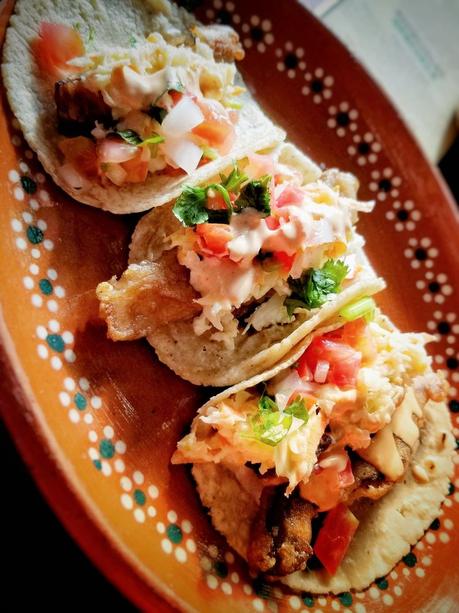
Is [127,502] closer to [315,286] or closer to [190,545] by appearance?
[190,545]

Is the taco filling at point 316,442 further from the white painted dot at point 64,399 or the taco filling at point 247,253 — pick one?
the white painted dot at point 64,399

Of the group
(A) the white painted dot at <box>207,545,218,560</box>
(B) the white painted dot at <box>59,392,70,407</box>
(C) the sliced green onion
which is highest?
(B) the white painted dot at <box>59,392,70,407</box>

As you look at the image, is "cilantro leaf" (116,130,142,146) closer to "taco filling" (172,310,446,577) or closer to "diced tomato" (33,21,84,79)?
"diced tomato" (33,21,84,79)

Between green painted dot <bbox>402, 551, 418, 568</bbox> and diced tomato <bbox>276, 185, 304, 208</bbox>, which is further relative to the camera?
green painted dot <bbox>402, 551, 418, 568</bbox>

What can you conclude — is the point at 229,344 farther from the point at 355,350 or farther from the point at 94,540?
the point at 94,540

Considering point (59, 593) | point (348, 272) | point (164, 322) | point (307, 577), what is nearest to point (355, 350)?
point (348, 272)

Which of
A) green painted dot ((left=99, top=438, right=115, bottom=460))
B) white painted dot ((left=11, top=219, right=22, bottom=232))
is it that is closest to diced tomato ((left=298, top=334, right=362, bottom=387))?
green painted dot ((left=99, top=438, right=115, bottom=460))

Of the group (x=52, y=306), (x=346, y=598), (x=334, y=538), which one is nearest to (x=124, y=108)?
(x=52, y=306)
